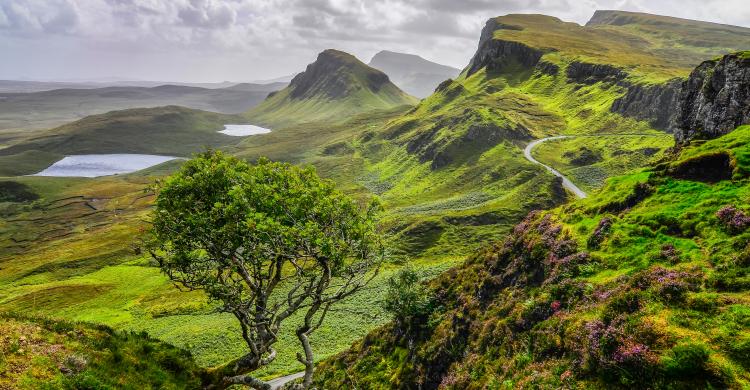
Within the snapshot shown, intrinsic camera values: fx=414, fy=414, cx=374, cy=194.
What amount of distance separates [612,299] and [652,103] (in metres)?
148

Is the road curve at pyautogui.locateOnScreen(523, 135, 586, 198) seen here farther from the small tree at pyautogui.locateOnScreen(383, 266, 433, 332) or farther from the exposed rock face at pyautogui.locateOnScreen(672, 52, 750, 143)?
the small tree at pyautogui.locateOnScreen(383, 266, 433, 332)

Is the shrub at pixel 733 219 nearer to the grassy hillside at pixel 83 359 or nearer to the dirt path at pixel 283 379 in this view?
the grassy hillside at pixel 83 359

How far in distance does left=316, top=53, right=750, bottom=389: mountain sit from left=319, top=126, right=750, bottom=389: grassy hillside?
7 centimetres

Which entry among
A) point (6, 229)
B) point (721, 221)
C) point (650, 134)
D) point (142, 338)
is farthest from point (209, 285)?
point (6, 229)

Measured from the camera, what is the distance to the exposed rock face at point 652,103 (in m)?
132

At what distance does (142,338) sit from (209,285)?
600cm

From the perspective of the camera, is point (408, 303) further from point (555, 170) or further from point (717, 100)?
point (555, 170)

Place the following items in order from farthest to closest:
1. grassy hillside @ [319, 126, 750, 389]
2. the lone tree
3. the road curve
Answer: the road curve < the lone tree < grassy hillside @ [319, 126, 750, 389]

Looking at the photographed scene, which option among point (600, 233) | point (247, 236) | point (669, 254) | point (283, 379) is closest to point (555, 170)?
point (283, 379)

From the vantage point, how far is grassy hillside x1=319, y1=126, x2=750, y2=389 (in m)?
16.6

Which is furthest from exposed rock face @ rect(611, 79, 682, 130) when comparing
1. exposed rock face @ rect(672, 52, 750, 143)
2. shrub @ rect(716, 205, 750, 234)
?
shrub @ rect(716, 205, 750, 234)

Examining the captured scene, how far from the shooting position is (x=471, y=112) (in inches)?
7303

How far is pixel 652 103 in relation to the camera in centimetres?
13912

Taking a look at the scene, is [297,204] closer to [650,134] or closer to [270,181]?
[270,181]
